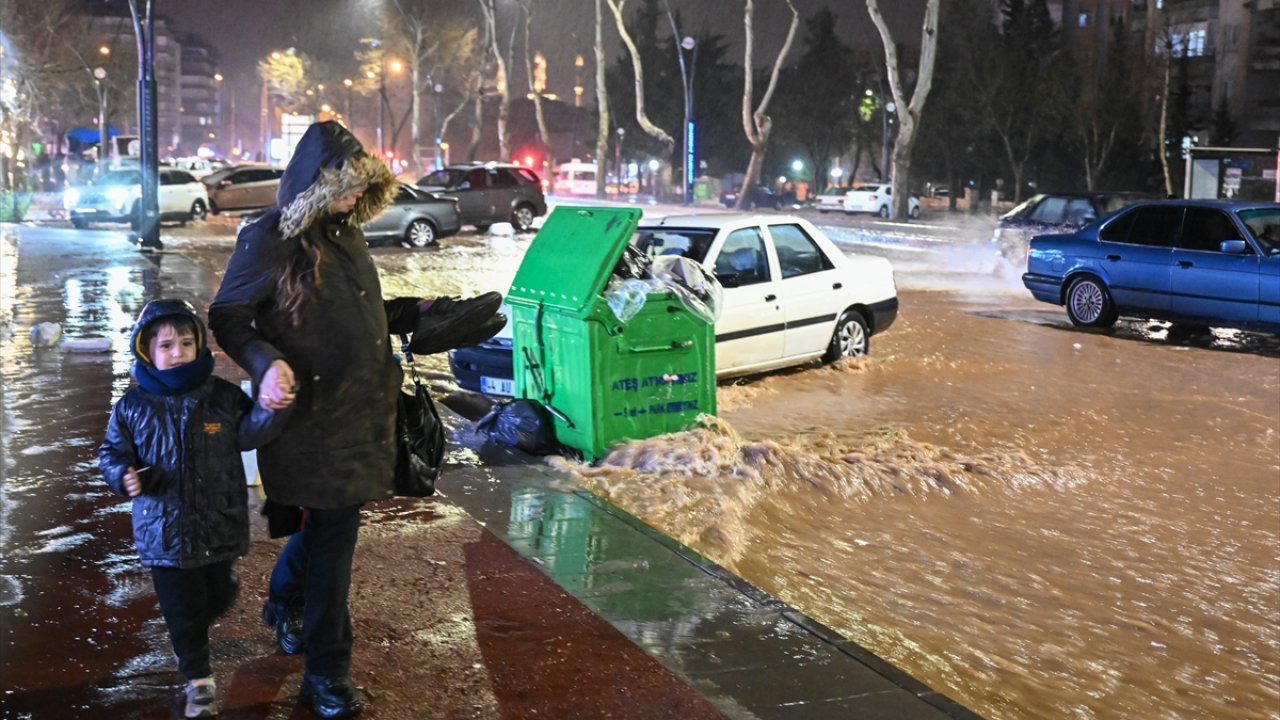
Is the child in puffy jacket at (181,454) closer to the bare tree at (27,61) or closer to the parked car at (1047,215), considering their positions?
the parked car at (1047,215)

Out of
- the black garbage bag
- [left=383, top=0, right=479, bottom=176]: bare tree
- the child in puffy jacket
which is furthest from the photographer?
[left=383, top=0, right=479, bottom=176]: bare tree

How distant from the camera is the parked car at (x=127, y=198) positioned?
32.6 m

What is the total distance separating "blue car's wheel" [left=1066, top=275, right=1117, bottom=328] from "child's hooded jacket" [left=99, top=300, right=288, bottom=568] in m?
13.7

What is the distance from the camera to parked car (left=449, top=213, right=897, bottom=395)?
36.5 feet

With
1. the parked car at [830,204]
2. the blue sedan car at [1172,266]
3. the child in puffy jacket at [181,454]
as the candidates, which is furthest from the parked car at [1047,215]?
the parked car at [830,204]

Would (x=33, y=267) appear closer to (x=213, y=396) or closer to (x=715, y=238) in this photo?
(x=715, y=238)

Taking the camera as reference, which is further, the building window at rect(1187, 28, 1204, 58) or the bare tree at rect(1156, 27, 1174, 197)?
the building window at rect(1187, 28, 1204, 58)

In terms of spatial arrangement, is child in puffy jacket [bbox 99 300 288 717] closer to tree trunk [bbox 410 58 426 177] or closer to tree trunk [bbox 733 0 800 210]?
tree trunk [bbox 733 0 800 210]

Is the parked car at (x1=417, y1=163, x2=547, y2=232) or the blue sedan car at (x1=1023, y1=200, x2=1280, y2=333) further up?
the parked car at (x1=417, y1=163, x2=547, y2=232)

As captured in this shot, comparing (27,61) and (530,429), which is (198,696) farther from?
(27,61)

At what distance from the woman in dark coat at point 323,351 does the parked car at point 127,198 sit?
27.9m

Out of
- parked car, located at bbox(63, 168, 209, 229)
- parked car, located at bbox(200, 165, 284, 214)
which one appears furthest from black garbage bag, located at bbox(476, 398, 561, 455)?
parked car, located at bbox(200, 165, 284, 214)

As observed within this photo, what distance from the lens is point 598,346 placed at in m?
8.11

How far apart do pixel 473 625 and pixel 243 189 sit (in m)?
35.3
